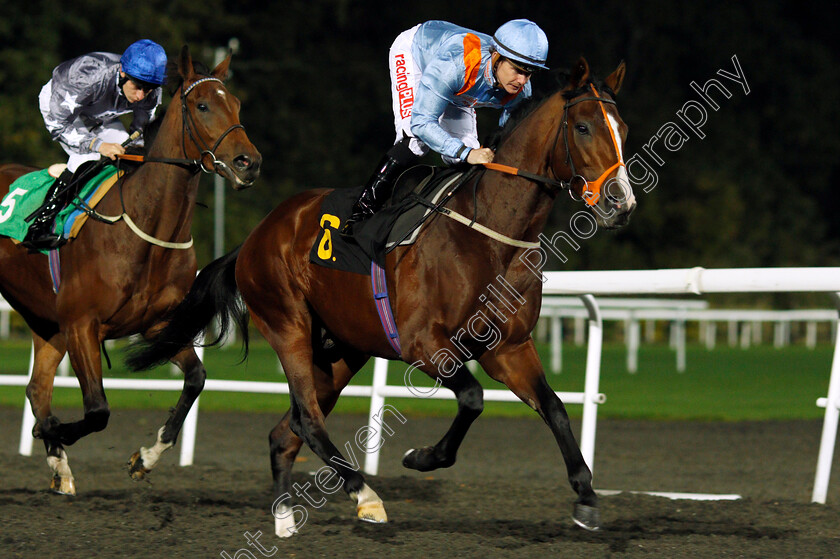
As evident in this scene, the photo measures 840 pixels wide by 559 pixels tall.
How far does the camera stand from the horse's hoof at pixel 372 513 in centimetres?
462

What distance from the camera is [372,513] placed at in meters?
4.63

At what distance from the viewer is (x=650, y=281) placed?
5.64m

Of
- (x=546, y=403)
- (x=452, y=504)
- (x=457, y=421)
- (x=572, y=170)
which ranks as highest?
(x=572, y=170)

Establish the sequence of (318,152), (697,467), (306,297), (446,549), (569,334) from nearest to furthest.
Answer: (446,549) → (306,297) → (697,467) → (569,334) → (318,152)

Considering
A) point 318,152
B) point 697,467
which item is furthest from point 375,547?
point 318,152

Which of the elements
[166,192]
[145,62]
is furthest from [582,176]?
[145,62]

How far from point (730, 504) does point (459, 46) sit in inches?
98.4

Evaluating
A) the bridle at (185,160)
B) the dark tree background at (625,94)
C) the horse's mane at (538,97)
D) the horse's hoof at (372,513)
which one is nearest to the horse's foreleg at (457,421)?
the horse's hoof at (372,513)

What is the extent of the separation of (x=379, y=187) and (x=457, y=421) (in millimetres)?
1088

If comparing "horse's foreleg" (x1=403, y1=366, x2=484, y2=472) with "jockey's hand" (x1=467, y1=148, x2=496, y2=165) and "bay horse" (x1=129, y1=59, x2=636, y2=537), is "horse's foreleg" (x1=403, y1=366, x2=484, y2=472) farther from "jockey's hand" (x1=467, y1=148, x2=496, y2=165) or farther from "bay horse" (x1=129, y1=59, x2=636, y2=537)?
"jockey's hand" (x1=467, y1=148, x2=496, y2=165)

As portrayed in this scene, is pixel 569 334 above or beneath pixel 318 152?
beneath

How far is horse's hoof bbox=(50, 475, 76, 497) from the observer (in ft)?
19.0

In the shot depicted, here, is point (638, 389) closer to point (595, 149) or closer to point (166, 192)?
point (166, 192)

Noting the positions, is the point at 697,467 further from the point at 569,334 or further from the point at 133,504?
the point at 569,334
